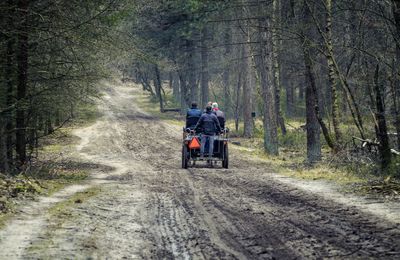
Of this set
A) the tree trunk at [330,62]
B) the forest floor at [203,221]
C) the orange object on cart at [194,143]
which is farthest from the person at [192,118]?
the tree trunk at [330,62]

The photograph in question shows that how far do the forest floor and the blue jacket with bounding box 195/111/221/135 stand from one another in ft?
8.13

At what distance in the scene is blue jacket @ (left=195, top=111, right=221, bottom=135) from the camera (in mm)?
18328

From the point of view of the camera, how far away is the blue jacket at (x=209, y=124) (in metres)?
18.3

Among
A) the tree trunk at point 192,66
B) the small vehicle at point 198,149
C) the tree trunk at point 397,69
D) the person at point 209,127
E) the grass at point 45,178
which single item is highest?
the tree trunk at point 192,66

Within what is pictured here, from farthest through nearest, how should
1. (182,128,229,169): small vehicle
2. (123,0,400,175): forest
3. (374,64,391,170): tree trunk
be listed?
1. (182,128,229,169): small vehicle
2. (123,0,400,175): forest
3. (374,64,391,170): tree trunk

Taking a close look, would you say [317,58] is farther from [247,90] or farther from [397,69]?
[397,69]

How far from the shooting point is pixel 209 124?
18.4m

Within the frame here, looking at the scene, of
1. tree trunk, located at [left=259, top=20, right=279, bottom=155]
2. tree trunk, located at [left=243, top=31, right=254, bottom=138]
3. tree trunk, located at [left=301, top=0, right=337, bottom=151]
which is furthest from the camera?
tree trunk, located at [left=243, top=31, right=254, bottom=138]

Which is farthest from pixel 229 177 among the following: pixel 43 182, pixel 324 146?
pixel 324 146

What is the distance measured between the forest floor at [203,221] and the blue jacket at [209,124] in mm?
2478

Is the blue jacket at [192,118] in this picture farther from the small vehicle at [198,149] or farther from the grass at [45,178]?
the grass at [45,178]

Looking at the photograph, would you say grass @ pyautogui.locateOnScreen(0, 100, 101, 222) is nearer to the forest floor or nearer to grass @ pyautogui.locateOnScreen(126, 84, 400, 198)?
the forest floor

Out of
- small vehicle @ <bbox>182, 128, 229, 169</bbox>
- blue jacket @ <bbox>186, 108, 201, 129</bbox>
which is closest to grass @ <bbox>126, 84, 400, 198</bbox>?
small vehicle @ <bbox>182, 128, 229, 169</bbox>

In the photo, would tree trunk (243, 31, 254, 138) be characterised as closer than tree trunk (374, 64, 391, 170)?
No
